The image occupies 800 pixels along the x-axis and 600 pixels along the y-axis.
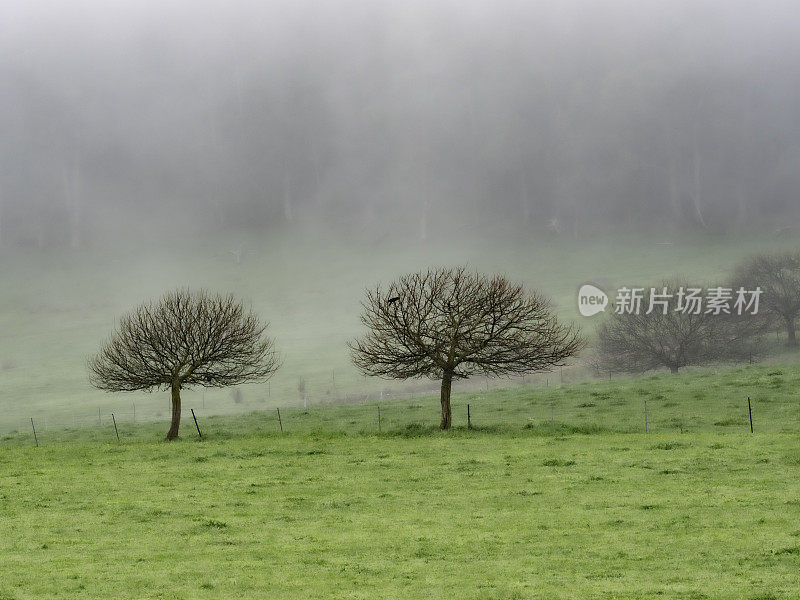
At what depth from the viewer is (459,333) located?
166 ft

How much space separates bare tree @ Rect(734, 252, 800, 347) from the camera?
11719 cm

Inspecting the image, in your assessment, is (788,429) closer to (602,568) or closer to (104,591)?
(602,568)

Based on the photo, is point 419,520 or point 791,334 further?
point 791,334

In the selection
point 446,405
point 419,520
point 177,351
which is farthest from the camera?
point 177,351

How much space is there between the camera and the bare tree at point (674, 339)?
101 metres

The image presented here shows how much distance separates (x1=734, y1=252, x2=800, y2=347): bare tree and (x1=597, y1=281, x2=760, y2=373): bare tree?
8.59 m

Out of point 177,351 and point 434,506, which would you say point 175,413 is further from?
point 434,506

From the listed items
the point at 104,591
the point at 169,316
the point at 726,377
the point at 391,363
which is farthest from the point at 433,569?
the point at 726,377

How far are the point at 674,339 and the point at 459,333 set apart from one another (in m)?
60.1

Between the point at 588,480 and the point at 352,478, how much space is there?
32.9ft

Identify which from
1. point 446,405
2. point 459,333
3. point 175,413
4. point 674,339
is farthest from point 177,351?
point 674,339

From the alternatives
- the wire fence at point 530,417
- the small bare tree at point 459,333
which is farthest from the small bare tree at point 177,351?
the small bare tree at point 459,333

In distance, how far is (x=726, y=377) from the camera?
66.2 meters

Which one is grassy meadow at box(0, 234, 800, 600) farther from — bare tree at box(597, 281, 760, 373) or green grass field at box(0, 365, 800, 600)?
bare tree at box(597, 281, 760, 373)
